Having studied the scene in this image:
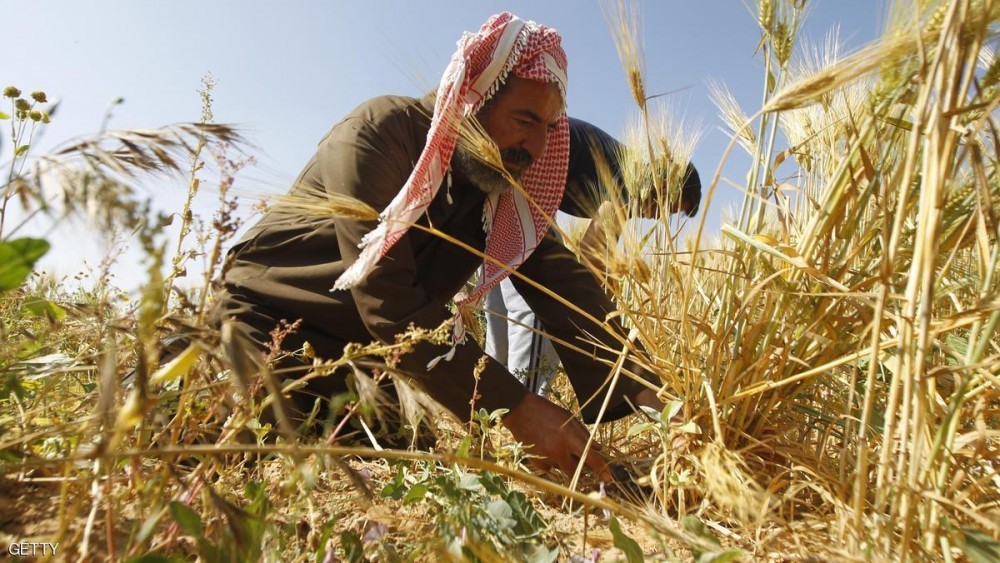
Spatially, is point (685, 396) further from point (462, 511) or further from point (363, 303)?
point (363, 303)

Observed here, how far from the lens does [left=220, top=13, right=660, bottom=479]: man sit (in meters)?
1.37

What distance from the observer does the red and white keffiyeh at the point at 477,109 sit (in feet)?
5.01

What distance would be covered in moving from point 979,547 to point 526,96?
5.42 ft

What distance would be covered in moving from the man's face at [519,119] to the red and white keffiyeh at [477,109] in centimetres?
3

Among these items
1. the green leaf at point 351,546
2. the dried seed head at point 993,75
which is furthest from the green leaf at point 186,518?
the dried seed head at point 993,75

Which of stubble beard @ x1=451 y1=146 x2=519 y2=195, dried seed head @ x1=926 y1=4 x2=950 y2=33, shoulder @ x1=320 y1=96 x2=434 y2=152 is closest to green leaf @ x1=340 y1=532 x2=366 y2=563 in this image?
dried seed head @ x1=926 y1=4 x2=950 y2=33

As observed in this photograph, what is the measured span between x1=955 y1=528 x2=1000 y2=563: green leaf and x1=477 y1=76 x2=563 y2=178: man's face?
5.06ft

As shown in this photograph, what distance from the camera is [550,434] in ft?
4.02

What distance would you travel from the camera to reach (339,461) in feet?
1.22

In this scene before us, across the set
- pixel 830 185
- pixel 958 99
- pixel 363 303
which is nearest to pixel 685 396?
pixel 830 185

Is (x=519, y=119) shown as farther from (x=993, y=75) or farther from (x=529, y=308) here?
Answer: (x=993, y=75)

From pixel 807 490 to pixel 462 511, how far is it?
2.09ft

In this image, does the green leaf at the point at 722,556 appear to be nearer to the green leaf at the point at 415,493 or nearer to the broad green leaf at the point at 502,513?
the broad green leaf at the point at 502,513

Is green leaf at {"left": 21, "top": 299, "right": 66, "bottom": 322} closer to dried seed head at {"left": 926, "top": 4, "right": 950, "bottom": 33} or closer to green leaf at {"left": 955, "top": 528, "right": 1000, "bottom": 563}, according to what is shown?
green leaf at {"left": 955, "top": 528, "right": 1000, "bottom": 563}
